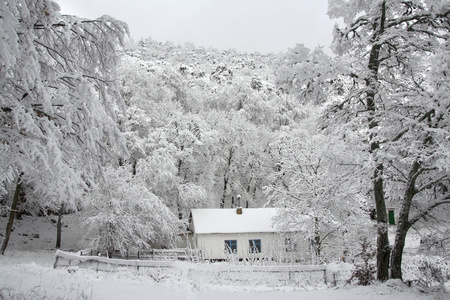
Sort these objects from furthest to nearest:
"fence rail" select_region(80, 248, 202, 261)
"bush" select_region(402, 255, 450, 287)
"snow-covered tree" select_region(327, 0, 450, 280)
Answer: "fence rail" select_region(80, 248, 202, 261), "bush" select_region(402, 255, 450, 287), "snow-covered tree" select_region(327, 0, 450, 280)

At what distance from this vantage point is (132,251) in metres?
21.2

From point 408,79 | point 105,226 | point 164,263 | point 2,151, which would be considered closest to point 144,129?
point 105,226

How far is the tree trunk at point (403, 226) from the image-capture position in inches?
343

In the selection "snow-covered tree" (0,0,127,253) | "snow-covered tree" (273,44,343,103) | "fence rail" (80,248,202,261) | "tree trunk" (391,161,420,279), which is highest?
"snow-covered tree" (273,44,343,103)

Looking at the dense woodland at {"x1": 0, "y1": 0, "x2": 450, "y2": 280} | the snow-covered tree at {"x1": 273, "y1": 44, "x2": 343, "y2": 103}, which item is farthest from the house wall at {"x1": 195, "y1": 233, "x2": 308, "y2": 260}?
the snow-covered tree at {"x1": 273, "y1": 44, "x2": 343, "y2": 103}

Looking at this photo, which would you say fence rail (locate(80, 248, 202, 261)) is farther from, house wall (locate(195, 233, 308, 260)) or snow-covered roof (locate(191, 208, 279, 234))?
snow-covered roof (locate(191, 208, 279, 234))

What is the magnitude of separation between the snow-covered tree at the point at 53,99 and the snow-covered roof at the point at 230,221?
18032 millimetres

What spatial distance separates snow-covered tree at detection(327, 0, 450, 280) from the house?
14.1m

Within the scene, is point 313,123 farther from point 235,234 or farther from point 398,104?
point 235,234

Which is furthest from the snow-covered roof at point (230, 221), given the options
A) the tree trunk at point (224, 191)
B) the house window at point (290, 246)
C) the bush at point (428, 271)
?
the bush at point (428, 271)

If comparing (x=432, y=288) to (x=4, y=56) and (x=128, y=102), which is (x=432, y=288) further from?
(x=128, y=102)

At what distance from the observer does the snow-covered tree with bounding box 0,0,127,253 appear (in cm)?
476

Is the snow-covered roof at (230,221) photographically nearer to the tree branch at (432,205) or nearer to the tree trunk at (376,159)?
the tree trunk at (376,159)

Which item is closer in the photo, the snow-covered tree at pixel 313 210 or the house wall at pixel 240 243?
the snow-covered tree at pixel 313 210
